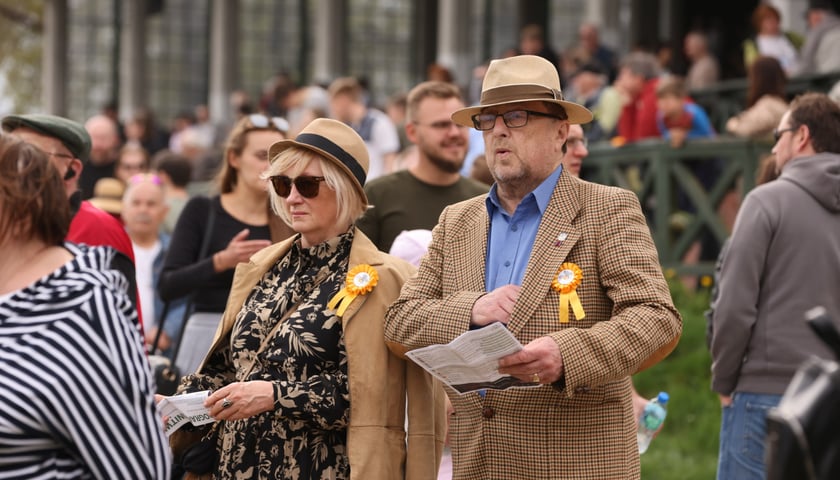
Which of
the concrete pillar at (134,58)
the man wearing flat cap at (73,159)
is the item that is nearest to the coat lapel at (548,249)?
the man wearing flat cap at (73,159)

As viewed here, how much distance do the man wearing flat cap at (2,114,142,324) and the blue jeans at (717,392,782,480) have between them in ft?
8.21

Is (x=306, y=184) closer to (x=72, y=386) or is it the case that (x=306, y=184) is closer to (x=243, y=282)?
(x=243, y=282)

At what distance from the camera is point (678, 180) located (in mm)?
12711

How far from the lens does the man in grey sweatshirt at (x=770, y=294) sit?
578 centimetres

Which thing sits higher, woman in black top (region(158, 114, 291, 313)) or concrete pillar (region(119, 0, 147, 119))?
concrete pillar (region(119, 0, 147, 119))

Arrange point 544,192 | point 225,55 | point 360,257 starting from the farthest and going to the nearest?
1. point 225,55
2. point 360,257
3. point 544,192

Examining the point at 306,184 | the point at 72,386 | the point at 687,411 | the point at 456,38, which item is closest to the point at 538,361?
the point at 306,184

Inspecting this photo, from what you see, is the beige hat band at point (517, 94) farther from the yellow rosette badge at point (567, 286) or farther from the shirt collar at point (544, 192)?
the yellow rosette badge at point (567, 286)

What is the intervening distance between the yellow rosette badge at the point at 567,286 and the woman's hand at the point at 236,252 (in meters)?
2.06

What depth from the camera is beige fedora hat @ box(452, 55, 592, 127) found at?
190 inches

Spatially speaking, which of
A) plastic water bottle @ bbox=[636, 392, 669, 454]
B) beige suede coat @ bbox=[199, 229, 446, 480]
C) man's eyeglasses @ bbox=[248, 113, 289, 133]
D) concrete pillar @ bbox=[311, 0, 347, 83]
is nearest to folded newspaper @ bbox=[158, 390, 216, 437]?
beige suede coat @ bbox=[199, 229, 446, 480]

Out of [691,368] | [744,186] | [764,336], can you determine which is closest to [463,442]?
[764,336]

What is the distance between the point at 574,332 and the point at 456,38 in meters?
20.1

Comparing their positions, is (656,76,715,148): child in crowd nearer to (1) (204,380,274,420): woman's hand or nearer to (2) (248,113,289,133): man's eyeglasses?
(2) (248,113,289,133): man's eyeglasses
